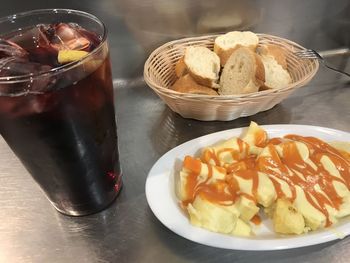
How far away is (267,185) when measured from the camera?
1.90ft

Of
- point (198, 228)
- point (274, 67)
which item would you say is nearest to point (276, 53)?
point (274, 67)

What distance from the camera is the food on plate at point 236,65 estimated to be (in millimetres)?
826

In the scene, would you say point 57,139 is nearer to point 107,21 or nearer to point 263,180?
point 263,180

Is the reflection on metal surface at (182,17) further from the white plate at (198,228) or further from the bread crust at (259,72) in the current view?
the white plate at (198,228)

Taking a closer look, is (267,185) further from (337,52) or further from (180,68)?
(337,52)

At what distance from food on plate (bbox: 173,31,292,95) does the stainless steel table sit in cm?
7

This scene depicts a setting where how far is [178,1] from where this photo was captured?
896 mm

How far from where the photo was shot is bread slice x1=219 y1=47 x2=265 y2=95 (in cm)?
82

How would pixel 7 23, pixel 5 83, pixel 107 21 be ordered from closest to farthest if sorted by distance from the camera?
pixel 5 83
pixel 7 23
pixel 107 21

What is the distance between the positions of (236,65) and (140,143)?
270 millimetres

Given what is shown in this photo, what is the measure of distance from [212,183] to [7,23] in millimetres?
383

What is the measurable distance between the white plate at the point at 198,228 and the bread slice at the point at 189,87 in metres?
0.14

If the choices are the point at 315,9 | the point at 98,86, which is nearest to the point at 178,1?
the point at 315,9

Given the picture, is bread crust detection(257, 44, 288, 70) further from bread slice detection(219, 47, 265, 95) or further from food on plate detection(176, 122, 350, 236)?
food on plate detection(176, 122, 350, 236)
